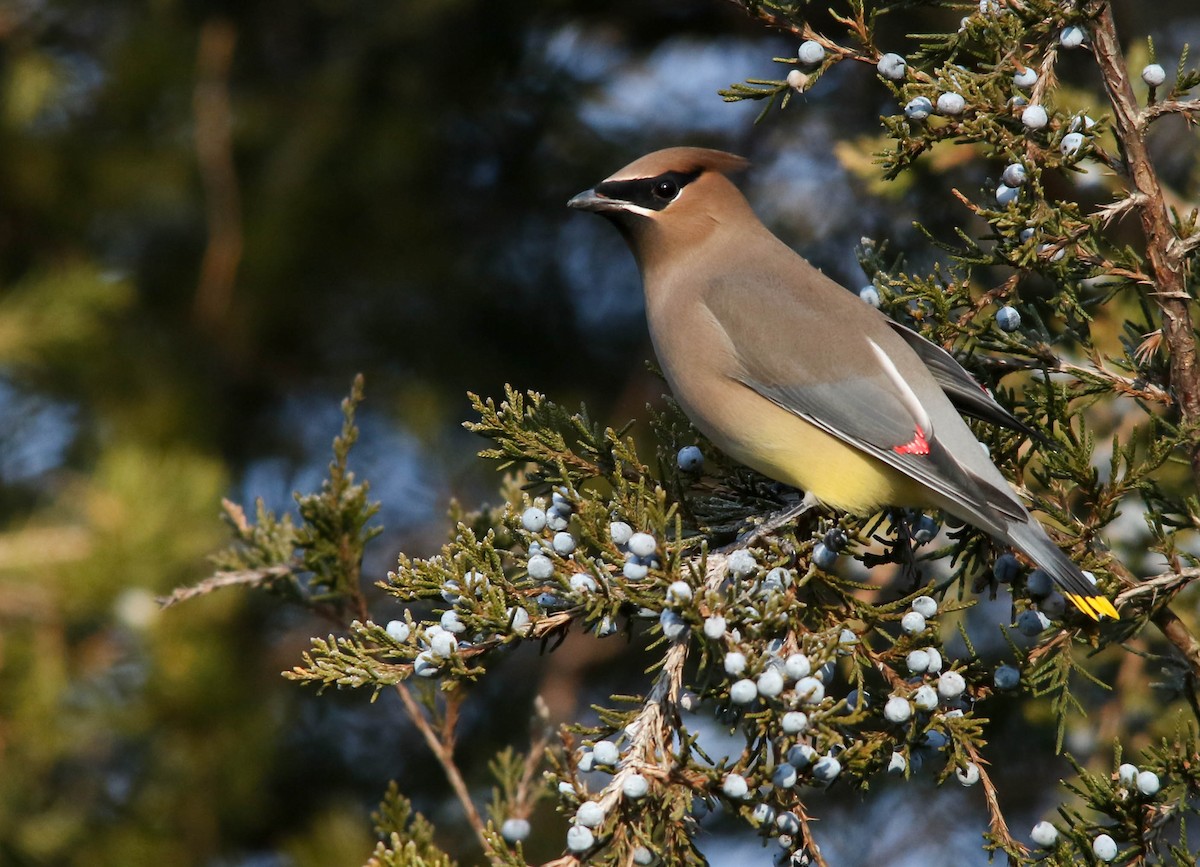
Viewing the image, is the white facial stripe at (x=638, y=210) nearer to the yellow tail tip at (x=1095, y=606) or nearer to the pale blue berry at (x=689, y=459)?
the pale blue berry at (x=689, y=459)

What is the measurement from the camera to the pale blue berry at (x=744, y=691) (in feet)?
7.18

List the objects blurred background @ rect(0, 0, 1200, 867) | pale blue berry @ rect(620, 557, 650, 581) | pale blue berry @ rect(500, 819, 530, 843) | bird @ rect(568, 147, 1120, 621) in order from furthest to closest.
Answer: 1. blurred background @ rect(0, 0, 1200, 867)
2. bird @ rect(568, 147, 1120, 621)
3. pale blue berry @ rect(500, 819, 530, 843)
4. pale blue berry @ rect(620, 557, 650, 581)

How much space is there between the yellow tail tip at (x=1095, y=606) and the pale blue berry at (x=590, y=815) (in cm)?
96

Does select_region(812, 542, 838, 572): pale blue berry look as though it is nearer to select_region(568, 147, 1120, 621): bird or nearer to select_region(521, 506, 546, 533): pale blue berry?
select_region(568, 147, 1120, 621): bird

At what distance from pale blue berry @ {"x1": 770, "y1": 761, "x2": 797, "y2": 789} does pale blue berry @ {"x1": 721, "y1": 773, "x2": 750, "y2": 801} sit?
0.06 meters

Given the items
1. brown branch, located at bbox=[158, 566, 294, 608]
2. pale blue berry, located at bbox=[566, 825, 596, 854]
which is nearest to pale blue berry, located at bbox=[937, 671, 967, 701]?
pale blue berry, located at bbox=[566, 825, 596, 854]

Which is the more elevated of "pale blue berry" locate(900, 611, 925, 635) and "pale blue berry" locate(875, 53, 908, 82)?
"pale blue berry" locate(875, 53, 908, 82)

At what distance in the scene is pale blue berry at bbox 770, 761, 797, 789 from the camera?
7.18 ft

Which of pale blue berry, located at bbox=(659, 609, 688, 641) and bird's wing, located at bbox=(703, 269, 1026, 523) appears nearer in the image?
pale blue berry, located at bbox=(659, 609, 688, 641)

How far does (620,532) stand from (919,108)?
98 centimetres

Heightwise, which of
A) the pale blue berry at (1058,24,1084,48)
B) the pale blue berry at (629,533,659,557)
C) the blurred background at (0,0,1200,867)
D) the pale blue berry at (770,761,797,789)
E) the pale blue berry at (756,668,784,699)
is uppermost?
the pale blue berry at (1058,24,1084,48)

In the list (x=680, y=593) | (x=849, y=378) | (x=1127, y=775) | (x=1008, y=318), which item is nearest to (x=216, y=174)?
(x=849, y=378)

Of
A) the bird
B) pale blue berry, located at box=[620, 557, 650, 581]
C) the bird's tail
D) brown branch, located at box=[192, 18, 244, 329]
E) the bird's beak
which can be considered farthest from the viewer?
brown branch, located at box=[192, 18, 244, 329]

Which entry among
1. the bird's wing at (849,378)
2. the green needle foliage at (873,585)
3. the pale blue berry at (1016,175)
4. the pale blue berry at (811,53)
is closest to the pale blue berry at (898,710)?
the green needle foliage at (873,585)
